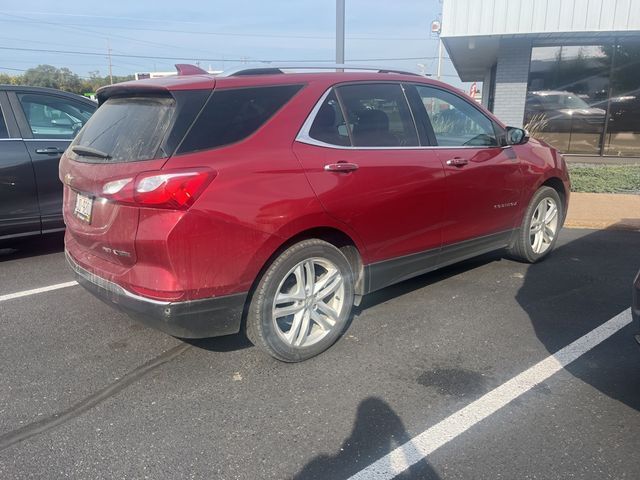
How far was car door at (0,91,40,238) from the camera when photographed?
5246 mm

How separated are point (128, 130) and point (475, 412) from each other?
2.50 metres

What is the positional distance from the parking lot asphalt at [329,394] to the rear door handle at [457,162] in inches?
43.7

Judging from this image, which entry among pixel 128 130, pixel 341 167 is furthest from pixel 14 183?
pixel 341 167

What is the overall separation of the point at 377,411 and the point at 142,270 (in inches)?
57.8

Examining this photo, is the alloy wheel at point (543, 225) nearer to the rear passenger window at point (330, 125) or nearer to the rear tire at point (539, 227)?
the rear tire at point (539, 227)

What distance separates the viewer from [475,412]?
2.87 metres

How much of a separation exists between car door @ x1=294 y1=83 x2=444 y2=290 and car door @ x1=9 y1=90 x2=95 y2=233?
345 cm

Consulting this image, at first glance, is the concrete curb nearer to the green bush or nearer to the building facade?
the green bush

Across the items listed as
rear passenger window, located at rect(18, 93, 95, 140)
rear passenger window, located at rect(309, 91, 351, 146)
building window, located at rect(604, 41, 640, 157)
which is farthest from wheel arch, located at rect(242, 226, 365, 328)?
building window, located at rect(604, 41, 640, 157)

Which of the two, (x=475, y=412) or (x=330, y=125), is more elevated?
(x=330, y=125)

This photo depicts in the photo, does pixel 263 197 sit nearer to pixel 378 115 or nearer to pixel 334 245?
pixel 334 245

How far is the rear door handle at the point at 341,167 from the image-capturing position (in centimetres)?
330

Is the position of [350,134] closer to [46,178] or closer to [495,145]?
[495,145]

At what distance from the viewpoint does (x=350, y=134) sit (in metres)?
3.51
